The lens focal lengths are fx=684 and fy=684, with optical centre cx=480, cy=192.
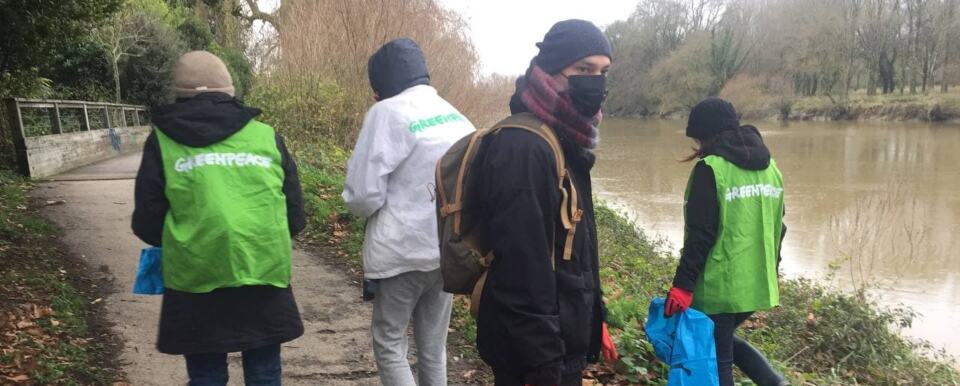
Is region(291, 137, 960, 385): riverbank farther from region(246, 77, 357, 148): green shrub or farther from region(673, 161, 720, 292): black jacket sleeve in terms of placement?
region(246, 77, 357, 148): green shrub

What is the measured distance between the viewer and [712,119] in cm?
332

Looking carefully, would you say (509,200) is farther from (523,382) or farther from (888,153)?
(888,153)

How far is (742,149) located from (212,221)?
91.7 inches

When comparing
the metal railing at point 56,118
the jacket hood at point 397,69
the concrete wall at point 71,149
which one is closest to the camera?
the jacket hood at point 397,69

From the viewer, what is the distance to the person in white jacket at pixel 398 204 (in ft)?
8.48

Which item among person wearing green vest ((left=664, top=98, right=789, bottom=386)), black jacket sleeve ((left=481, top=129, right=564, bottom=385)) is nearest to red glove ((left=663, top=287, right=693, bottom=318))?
person wearing green vest ((left=664, top=98, right=789, bottom=386))

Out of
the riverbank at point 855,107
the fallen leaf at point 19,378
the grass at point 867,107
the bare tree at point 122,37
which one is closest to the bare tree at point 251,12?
the bare tree at point 122,37

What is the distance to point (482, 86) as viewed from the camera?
15633 mm

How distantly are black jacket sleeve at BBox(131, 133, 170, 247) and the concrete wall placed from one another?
31.1 ft

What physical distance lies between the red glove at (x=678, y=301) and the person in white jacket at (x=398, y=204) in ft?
3.64

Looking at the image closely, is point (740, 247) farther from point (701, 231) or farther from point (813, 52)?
point (813, 52)

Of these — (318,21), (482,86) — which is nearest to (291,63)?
(318,21)

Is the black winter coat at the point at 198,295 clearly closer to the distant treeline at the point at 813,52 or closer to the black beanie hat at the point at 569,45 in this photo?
the black beanie hat at the point at 569,45

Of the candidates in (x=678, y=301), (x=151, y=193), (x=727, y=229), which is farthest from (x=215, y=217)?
(x=727, y=229)
